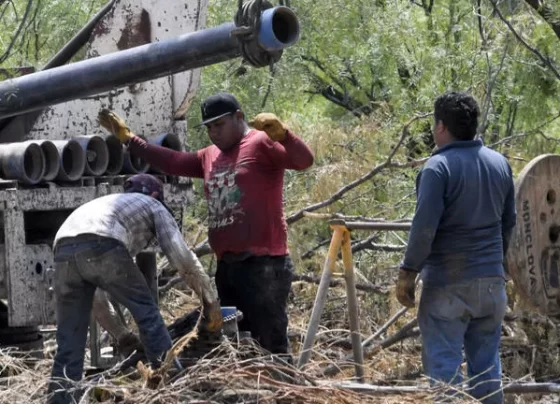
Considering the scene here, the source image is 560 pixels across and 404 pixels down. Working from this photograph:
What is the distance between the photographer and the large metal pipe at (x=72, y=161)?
21.4ft

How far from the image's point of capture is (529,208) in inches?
266

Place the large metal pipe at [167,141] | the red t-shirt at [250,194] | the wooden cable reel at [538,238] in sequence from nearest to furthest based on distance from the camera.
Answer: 1. the red t-shirt at [250,194]
2. the wooden cable reel at [538,238]
3. the large metal pipe at [167,141]

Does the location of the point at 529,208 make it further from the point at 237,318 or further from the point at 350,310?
the point at 237,318

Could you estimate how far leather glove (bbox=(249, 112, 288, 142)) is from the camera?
20.4 ft

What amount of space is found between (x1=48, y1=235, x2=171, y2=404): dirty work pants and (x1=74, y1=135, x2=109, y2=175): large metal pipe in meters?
0.89

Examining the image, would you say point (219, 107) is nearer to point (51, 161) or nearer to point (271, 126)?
point (271, 126)

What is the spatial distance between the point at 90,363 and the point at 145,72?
6.99 ft

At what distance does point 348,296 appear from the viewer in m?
6.80

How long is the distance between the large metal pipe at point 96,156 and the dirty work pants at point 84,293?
2.91 feet

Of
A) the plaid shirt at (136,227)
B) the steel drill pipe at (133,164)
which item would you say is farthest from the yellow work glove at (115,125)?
the plaid shirt at (136,227)

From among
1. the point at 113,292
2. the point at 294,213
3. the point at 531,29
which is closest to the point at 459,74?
the point at 531,29

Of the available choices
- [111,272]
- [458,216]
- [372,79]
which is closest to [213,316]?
[111,272]

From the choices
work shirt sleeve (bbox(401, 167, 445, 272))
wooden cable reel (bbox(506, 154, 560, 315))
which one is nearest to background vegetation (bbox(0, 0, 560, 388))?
wooden cable reel (bbox(506, 154, 560, 315))

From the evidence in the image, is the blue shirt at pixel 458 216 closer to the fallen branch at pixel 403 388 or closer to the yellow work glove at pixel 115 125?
the fallen branch at pixel 403 388
